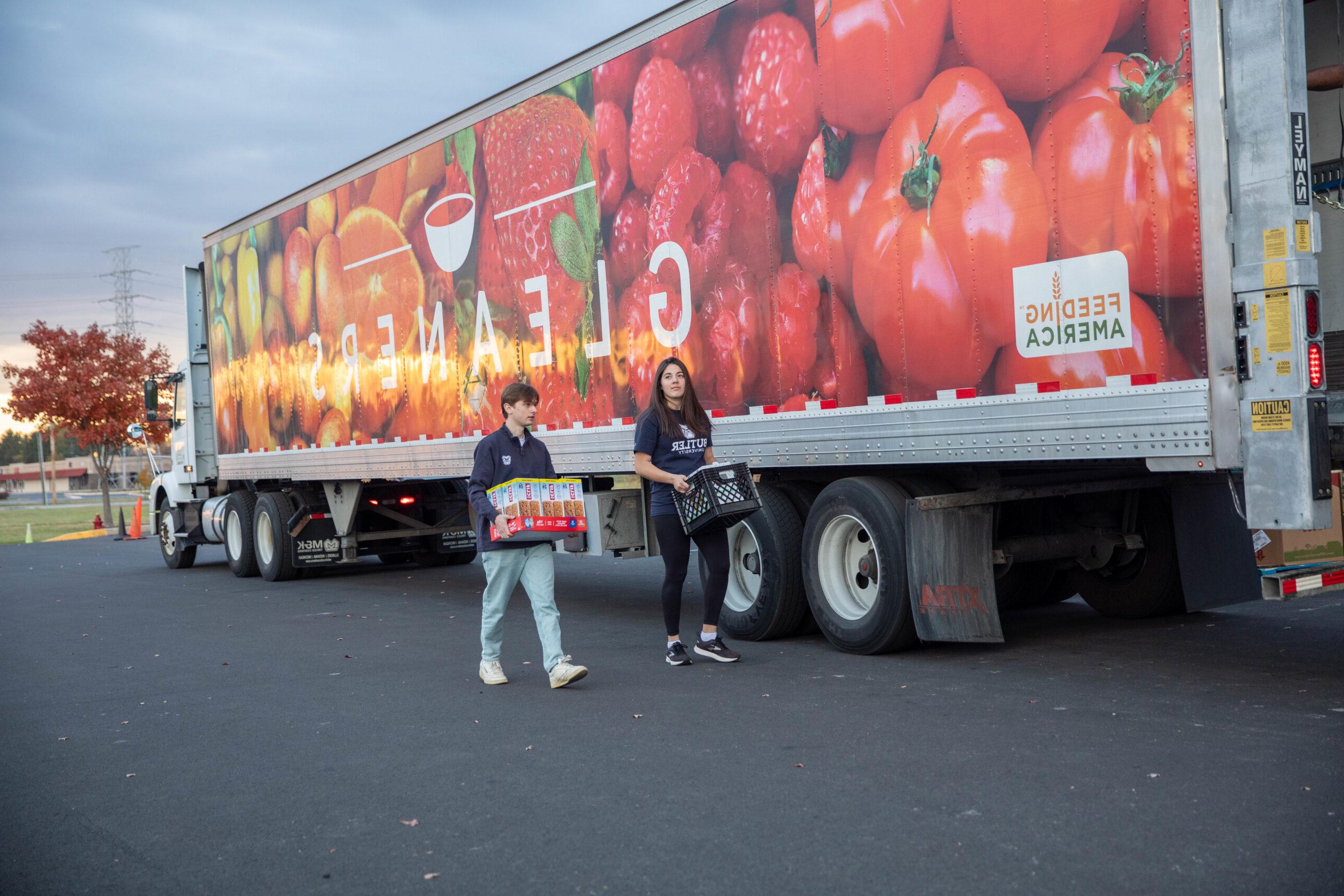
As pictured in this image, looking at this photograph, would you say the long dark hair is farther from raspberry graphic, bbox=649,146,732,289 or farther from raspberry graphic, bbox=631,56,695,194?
raspberry graphic, bbox=631,56,695,194

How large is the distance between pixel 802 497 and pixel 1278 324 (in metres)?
3.40

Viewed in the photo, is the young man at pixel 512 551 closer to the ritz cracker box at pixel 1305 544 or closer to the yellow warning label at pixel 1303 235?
the ritz cracker box at pixel 1305 544

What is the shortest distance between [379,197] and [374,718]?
696cm

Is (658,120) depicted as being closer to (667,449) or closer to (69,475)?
(667,449)

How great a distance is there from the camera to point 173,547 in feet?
57.7

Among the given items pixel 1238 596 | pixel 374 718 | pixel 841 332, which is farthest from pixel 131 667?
pixel 1238 596

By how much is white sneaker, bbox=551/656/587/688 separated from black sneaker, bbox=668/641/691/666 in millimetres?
760

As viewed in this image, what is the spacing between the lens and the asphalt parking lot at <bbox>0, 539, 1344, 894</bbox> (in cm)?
389

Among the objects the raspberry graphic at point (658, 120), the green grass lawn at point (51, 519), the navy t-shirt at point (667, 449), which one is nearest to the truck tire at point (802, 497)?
the navy t-shirt at point (667, 449)

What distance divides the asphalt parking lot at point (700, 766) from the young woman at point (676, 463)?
470 mm

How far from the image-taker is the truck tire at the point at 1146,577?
25.6 feet

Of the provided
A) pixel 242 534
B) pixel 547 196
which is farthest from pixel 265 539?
pixel 547 196

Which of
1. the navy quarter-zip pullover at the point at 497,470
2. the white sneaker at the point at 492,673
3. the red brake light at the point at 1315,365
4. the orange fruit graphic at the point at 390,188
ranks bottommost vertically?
the white sneaker at the point at 492,673

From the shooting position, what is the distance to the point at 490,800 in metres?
4.73
